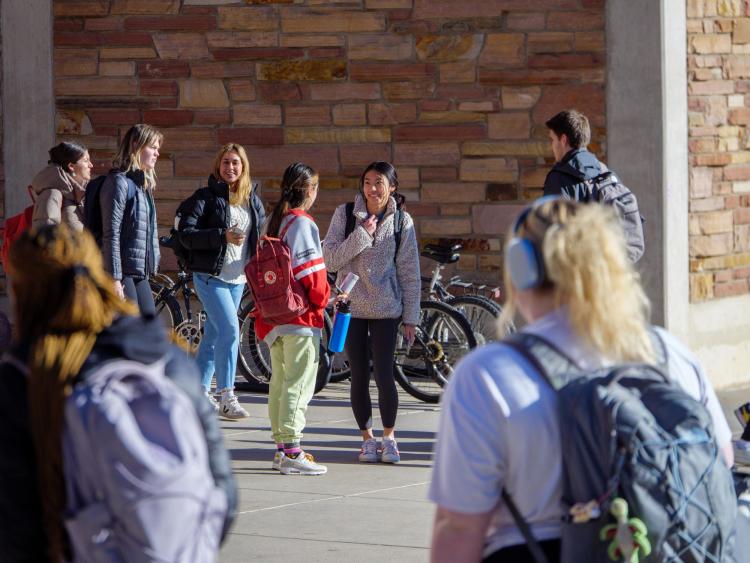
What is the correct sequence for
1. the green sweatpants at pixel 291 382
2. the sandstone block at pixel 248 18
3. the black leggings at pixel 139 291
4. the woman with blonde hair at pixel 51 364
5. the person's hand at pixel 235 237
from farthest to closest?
1. the sandstone block at pixel 248 18
2. the person's hand at pixel 235 237
3. the black leggings at pixel 139 291
4. the green sweatpants at pixel 291 382
5. the woman with blonde hair at pixel 51 364

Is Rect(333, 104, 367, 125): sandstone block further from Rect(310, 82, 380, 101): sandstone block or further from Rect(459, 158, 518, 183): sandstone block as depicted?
Rect(459, 158, 518, 183): sandstone block

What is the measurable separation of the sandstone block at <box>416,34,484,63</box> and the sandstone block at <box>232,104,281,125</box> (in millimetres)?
1255

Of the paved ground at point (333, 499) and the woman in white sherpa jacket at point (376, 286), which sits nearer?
the paved ground at point (333, 499)

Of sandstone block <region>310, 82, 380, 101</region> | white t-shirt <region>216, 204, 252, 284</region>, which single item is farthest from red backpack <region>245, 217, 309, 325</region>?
sandstone block <region>310, 82, 380, 101</region>

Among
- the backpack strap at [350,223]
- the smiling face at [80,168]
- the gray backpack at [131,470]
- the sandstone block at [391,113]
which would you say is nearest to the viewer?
the gray backpack at [131,470]

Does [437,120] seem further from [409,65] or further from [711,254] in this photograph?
[711,254]

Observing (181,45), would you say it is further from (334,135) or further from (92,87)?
(334,135)

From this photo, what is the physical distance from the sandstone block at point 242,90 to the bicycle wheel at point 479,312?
7.92 ft

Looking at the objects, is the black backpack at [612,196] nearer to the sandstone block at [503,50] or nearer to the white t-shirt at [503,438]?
the sandstone block at [503,50]

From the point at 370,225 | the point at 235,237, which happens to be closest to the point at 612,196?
the point at 370,225

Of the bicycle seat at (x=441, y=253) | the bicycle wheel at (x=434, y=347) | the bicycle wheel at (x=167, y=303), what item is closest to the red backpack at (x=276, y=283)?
the bicycle wheel at (x=434, y=347)

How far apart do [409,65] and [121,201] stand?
3.46m

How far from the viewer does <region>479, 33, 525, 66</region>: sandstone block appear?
10.9 meters

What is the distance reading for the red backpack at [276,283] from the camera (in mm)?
7473
